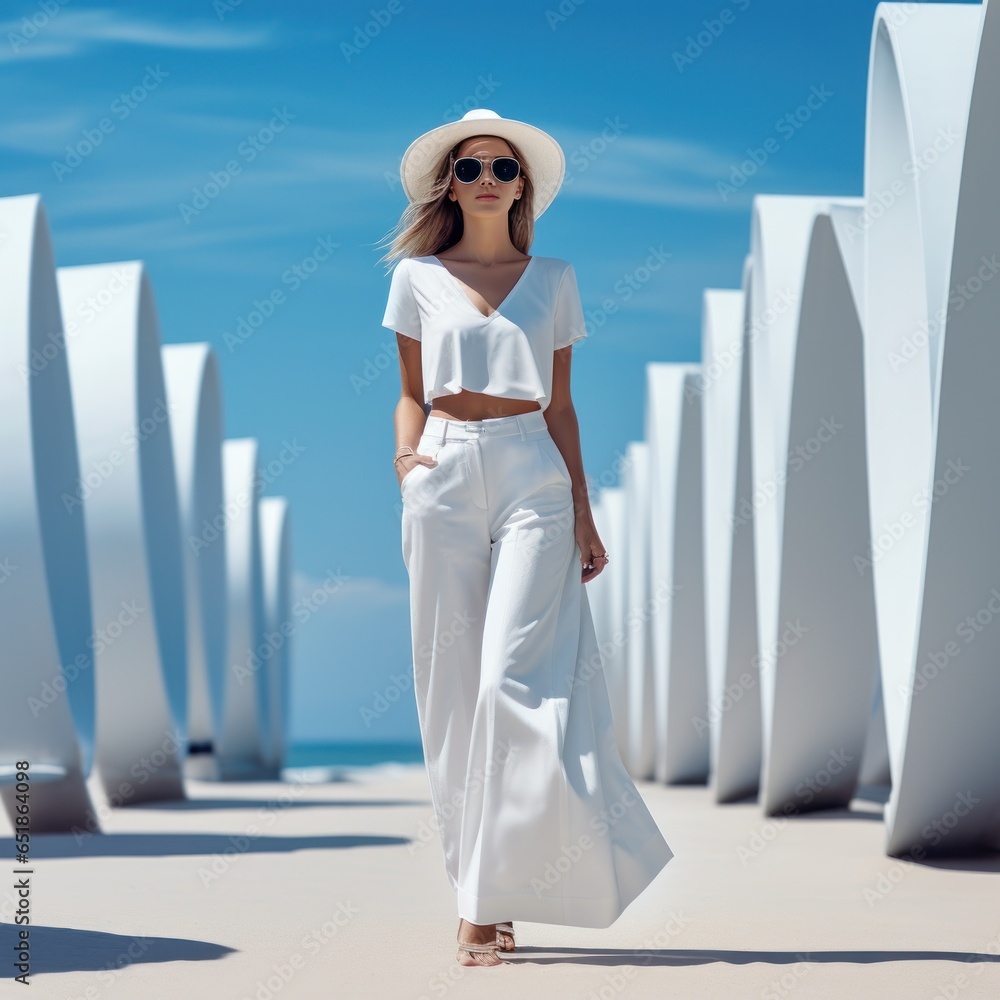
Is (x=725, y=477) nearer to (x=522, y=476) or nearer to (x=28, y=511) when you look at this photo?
(x=28, y=511)

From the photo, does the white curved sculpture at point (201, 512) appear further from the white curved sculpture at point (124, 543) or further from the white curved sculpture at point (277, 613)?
the white curved sculpture at point (277, 613)

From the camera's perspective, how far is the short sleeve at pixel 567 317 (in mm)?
4742

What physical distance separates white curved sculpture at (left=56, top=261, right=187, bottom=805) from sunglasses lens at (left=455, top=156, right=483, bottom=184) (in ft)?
23.7

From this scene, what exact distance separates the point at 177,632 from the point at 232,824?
11.5 ft

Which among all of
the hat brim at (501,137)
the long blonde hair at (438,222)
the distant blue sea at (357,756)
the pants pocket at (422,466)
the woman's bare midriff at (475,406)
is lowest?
the distant blue sea at (357,756)

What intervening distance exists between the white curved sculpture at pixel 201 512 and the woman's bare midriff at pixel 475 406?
11.7 meters

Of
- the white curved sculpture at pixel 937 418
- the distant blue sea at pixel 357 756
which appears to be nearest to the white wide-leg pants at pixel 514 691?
the white curved sculpture at pixel 937 418

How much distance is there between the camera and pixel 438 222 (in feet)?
16.3

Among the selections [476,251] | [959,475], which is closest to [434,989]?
[476,251]

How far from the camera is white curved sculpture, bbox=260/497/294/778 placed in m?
27.6

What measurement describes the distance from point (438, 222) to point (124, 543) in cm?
754

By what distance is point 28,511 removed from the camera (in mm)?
8398

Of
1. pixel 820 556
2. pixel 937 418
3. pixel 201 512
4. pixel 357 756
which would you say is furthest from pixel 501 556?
pixel 357 756

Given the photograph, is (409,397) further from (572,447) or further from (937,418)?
(937,418)
